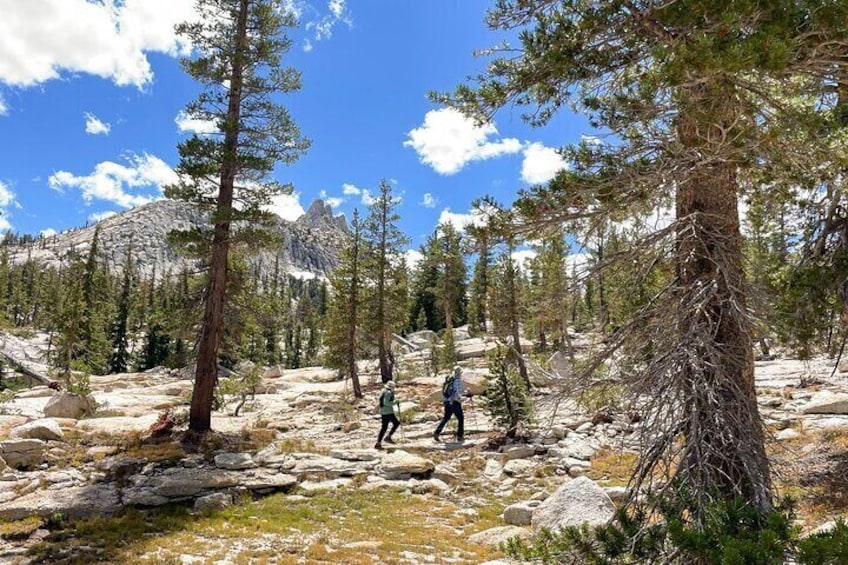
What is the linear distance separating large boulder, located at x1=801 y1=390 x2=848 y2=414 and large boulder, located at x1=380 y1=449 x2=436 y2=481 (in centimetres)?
1105

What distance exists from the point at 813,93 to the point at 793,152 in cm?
58

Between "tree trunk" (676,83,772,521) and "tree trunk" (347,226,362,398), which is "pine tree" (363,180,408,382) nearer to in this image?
"tree trunk" (347,226,362,398)

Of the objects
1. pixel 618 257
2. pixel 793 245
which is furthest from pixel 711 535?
pixel 793 245

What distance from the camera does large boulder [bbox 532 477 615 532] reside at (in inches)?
310

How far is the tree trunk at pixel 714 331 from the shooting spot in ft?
13.1

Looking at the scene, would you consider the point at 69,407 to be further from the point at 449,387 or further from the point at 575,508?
the point at 575,508

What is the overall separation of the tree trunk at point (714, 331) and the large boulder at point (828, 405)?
517 inches

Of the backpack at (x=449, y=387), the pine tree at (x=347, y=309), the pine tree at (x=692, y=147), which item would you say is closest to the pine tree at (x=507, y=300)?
the pine tree at (x=347, y=309)

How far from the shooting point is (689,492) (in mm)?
3855

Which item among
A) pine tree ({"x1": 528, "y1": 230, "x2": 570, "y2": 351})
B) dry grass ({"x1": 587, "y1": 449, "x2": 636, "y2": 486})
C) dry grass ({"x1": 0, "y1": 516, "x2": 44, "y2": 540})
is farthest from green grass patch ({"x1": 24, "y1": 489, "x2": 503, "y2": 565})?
pine tree ({"x1": 528, "y1": 230, "x2": 570, "y2": 351})

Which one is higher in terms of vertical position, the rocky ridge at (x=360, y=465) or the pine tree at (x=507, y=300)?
the pine tree at (x=507, y=300)

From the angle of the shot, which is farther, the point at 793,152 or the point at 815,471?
the point at 815,471

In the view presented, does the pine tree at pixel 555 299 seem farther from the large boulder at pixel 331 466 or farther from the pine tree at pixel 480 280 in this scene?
the large boulder at pixel 331 466

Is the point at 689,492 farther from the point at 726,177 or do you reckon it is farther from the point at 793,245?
the point at 793,245
